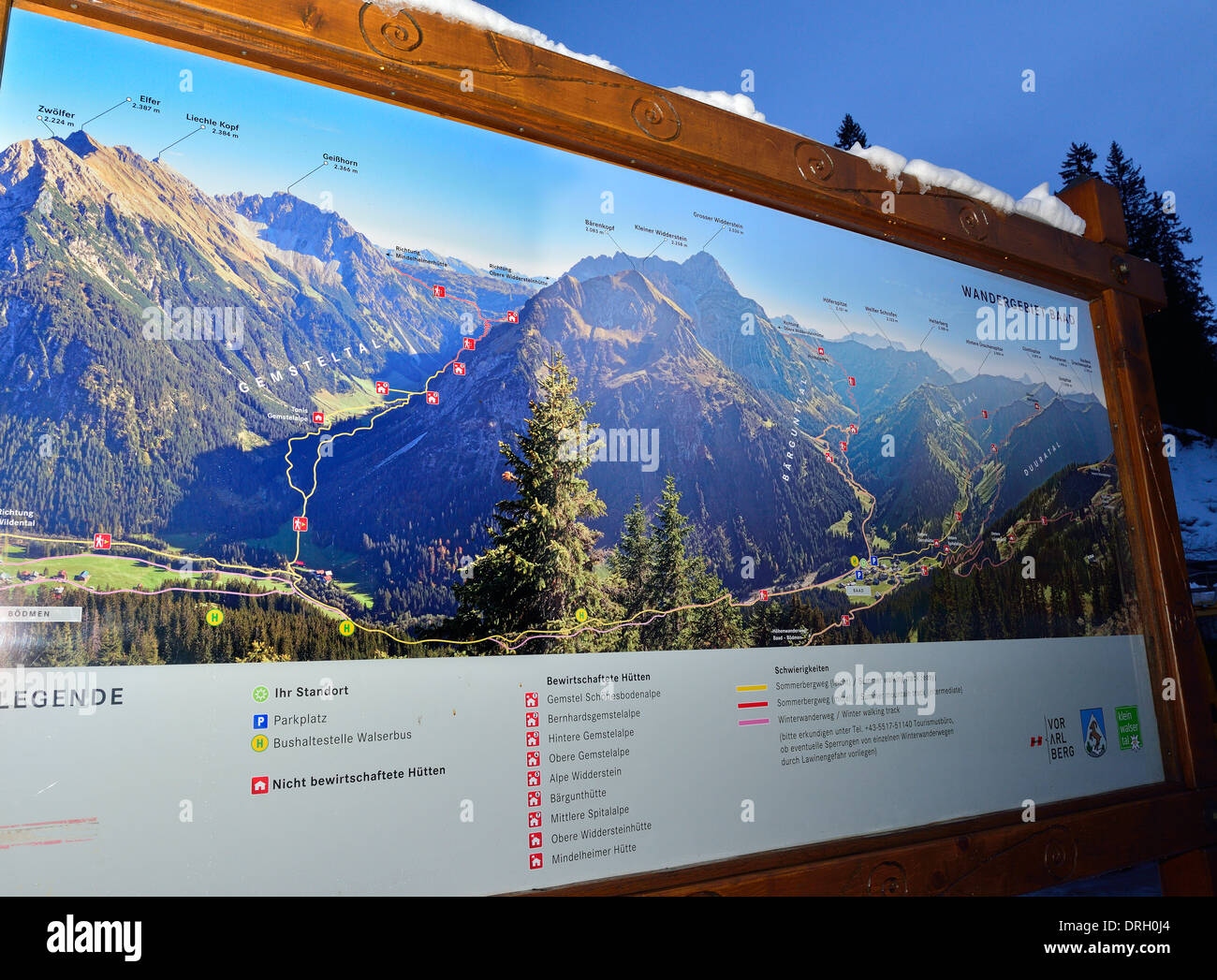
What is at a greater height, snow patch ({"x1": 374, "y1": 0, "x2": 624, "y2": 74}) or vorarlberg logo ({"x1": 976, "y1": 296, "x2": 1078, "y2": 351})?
snow patch ({"x1": 374, "y1": 0, "x2": 624, "y2": 74})

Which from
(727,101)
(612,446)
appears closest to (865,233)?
(727,101)

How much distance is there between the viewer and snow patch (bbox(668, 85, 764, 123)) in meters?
1.55

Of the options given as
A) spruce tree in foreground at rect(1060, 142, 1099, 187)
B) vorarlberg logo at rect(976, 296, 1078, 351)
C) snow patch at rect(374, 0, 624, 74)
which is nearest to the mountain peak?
snow patch at rect(374, 0, 624, 74)

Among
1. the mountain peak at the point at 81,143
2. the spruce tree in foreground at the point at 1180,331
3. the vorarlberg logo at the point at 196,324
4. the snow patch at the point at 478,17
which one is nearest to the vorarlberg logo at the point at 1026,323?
the snow patch at the point at 478,17

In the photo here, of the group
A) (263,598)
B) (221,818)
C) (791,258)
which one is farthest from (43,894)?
(791,258)

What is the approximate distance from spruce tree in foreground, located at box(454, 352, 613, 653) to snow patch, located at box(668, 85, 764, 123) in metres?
0.64

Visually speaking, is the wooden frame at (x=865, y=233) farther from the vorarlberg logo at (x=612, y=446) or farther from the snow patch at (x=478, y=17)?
the vorarlberg logo at (x=612, y=446)

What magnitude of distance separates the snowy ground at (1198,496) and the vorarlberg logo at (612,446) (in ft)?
13.2

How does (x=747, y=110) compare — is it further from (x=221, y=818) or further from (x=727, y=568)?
(x=221, y=818)

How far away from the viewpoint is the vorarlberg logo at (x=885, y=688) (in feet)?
4.86

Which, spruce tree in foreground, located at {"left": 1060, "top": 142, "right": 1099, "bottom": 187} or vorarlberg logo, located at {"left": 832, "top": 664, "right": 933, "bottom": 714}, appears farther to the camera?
spruce tree in foreground, located at {"left": 1060, "top": 142, "right": 1099, "bottom": 187}

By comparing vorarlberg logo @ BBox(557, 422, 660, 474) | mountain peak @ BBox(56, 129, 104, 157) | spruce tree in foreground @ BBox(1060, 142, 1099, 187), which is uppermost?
spruce tree in foreground @ BBox(1060, 142, 1099, 187)
